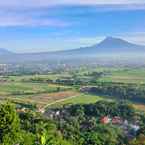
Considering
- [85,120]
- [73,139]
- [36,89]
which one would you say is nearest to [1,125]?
[73,139]

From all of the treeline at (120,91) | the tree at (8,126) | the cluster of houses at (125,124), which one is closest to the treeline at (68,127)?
the tree at (8,126)

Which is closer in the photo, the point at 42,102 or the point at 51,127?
the point at 51,127

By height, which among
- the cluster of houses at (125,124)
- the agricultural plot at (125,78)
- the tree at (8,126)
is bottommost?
the cluster of houses at (125,124)

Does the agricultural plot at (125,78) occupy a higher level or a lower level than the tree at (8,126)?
lower

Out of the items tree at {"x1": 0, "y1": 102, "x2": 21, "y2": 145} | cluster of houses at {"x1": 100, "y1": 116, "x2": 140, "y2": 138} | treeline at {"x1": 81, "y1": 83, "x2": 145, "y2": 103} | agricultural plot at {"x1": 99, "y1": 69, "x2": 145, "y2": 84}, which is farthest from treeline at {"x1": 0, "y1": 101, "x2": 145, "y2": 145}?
agricultural plot at {"x1": 99, "y1": 69, "x2": 145, "y2": 84}

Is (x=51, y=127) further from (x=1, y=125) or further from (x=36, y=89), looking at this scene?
(x=36, y=89)

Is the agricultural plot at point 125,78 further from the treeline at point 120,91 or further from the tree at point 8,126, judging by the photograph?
the tree at point 8,126

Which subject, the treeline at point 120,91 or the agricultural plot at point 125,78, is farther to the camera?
the agricultural plot at point 125,78

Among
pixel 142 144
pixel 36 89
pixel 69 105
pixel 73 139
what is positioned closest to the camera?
pixel 142 144

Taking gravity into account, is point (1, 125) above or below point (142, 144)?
above
